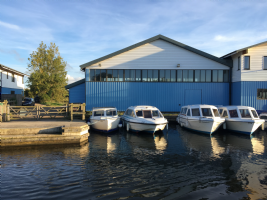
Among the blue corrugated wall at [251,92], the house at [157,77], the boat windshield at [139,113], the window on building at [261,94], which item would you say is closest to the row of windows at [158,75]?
the house at [157,77]

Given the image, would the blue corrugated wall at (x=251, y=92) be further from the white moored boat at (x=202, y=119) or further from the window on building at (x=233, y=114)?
the white moored boat at (x=202, y=119)

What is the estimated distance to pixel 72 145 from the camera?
11734 mm

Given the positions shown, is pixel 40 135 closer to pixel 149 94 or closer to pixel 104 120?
pixel 104 120

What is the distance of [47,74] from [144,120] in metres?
32.1

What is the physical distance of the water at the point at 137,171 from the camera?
6.15 metres

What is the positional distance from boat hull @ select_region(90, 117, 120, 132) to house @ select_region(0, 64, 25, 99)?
81.1 ft

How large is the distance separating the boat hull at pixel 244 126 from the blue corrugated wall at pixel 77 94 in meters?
16.2

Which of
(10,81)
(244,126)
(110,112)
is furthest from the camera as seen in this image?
(10,81)

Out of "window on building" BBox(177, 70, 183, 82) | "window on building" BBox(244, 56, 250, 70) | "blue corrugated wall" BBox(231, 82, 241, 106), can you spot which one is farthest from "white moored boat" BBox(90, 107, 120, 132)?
"window on building" BBox(244, 56, 250, 70)

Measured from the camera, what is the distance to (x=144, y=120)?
48.8ft

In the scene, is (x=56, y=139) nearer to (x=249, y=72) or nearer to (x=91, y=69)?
(x=91, y=69)

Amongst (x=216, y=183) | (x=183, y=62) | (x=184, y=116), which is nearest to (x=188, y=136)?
(x=184, y=116)

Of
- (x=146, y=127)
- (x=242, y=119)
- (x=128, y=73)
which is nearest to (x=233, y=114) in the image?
(x=242, y=119)

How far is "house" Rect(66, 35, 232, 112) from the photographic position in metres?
21.9
